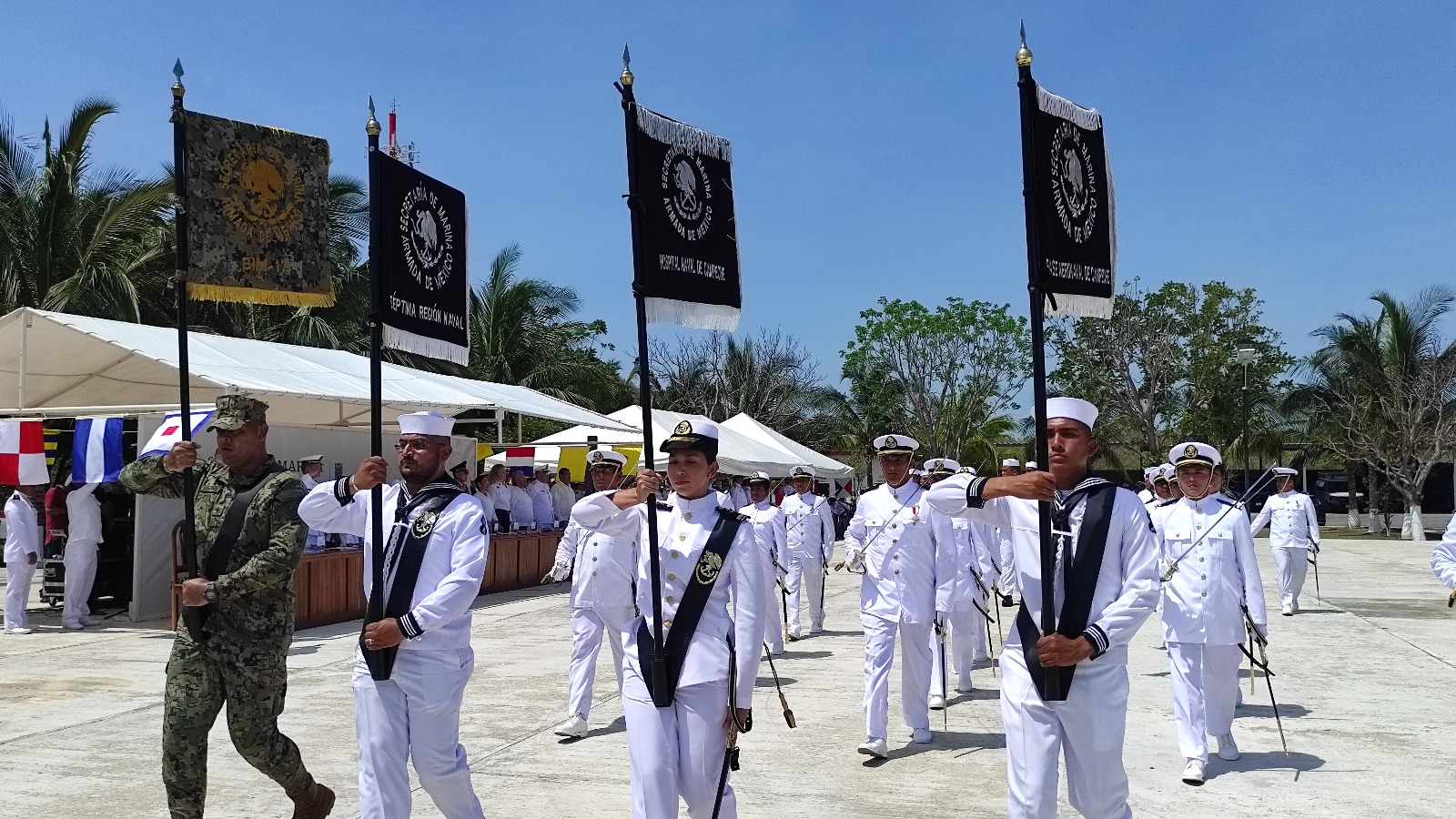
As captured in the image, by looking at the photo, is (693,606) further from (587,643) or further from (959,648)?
(959,648)

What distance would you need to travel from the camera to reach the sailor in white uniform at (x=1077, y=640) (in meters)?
4.60

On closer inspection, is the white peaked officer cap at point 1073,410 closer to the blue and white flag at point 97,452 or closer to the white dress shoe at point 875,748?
the white dress shoe at point 875,748

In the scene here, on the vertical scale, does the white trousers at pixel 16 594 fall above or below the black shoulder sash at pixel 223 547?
below

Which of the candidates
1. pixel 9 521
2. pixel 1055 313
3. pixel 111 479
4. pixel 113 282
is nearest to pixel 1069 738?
pixel 1055 313

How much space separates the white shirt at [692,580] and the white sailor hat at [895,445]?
4.08m

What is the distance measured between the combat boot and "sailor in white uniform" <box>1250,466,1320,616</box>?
13.9m

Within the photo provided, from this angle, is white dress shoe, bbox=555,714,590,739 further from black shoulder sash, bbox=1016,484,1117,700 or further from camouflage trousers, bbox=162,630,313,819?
black shoulder sash, bbox=1016,484,1117,700

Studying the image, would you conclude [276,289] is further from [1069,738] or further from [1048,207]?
[1069,738]

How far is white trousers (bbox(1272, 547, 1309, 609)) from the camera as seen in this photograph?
1655 cm

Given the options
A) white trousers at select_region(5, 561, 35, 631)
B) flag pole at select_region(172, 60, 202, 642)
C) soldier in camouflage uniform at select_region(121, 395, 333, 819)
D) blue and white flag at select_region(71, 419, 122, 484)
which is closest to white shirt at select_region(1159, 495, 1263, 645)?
soldier in camouflage uniform at select_region(121, 395, 333, 819)

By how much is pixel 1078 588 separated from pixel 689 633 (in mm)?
1550

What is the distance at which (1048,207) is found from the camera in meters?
5.20

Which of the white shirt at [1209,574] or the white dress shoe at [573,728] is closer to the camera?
the white shirt at [1209,574]

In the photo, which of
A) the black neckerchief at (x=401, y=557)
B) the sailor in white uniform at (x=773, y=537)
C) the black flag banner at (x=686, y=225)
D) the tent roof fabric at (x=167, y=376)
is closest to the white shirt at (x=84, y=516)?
the tent roof fabric at (x=167, y=376)
